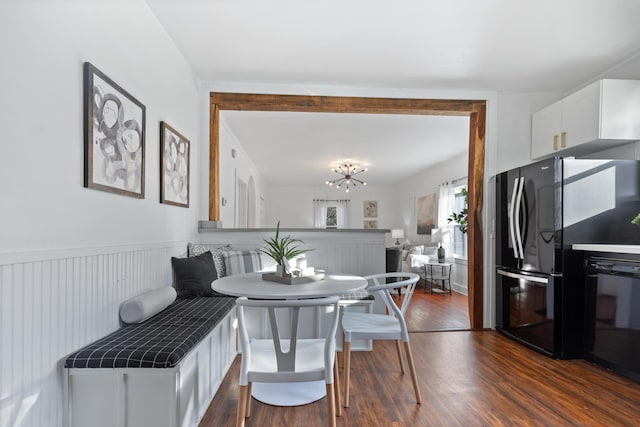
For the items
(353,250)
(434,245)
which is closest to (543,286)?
(353,250)

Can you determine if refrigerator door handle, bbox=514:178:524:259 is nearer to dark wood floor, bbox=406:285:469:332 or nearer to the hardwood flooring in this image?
the hardwood flooring

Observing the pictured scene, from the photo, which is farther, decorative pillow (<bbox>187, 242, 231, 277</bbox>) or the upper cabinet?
decorative pillow (<bbox>187, 242, 231, 277</bbox>)

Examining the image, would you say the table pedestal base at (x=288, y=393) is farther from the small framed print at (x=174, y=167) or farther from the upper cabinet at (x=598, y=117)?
the upper cabinet at (x=598, y=117)

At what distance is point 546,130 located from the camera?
3.66 metres

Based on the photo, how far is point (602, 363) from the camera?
2.71 meters

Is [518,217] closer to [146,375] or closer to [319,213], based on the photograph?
[146,375]

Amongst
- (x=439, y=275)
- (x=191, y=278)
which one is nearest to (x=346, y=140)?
(x=439, y=275)

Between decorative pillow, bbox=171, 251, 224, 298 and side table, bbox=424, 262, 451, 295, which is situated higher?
decorative pillow, bbox=171, 251, 224, 298

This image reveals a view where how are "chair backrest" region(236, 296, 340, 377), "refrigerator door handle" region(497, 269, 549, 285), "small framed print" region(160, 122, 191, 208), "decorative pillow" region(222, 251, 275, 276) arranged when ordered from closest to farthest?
"chair backrest" region(236, 296, 340, 377), "small framed print" region(160, 122, 191, 208), "refrigerator door handle" region(497, 269, 549, 285), "decorative pillow" region(222, 251, 275, 276)

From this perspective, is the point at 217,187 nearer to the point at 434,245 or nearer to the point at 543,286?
the point at 543,286

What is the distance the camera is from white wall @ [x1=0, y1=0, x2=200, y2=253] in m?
1.32

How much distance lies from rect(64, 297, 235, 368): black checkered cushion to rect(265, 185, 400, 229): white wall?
889 centimetres

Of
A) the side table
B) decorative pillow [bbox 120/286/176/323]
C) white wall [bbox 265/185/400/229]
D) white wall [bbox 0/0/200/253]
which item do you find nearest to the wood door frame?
white wall [bbox 0/0/200/253]

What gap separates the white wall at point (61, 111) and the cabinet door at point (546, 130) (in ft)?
11.8
